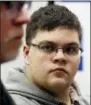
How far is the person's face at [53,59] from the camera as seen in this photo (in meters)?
1.14

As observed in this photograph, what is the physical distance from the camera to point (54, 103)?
120cm

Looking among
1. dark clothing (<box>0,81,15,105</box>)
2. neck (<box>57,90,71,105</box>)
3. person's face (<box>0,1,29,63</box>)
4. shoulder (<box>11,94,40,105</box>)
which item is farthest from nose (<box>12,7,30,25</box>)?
neck (<box>57,90,71,105</box>)

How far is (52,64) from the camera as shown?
44.8 inches

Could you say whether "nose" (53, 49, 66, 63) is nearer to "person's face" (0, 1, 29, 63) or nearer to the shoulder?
the shoulder

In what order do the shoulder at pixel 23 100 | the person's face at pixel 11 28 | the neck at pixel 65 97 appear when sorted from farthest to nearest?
the neck at pixel 65 97
the shoulder at pixel 23 100
the person's face at pixel 11 28

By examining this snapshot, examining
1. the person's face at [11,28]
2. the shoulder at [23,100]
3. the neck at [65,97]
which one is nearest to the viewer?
the person's face at [11,28]

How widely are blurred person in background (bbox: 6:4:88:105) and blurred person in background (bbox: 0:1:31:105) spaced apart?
65 cm

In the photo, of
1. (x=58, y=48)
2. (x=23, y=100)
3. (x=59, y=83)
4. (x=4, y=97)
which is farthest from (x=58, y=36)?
(x=4, y=97)

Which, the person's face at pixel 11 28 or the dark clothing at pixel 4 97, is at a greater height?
the person's face at pixel 11 28

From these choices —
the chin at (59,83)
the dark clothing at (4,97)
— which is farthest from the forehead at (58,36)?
the dark clothing at (4,97)

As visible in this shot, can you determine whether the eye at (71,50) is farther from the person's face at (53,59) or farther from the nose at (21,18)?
the nose at (21,18)

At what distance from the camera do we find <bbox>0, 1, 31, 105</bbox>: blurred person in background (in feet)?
1.49

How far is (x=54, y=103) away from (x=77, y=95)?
0.78 ft

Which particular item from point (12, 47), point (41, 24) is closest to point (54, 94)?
point (41, 24)
